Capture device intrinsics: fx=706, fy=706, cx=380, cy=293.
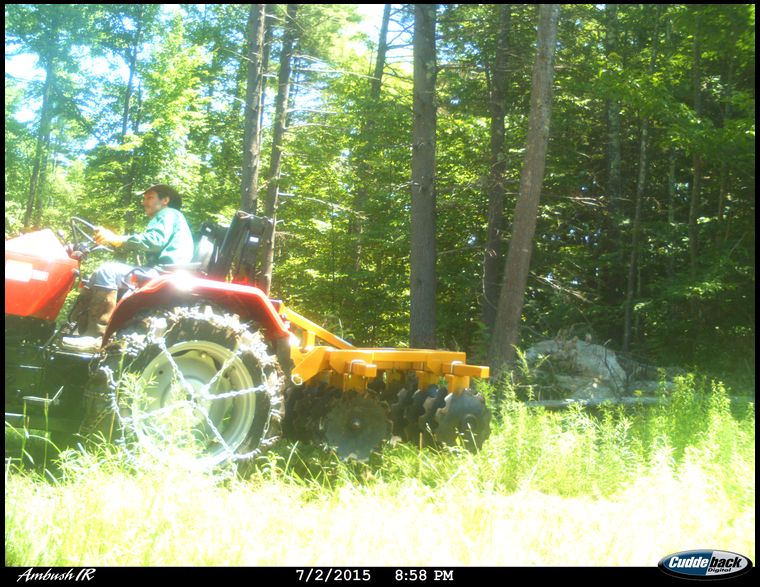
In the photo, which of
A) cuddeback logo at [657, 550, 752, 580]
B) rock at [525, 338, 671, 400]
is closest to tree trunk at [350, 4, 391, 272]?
rock at [525, 338, 671, 400]

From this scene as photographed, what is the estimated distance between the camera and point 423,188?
9297mm

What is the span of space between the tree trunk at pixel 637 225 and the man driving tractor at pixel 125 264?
23.0 ft

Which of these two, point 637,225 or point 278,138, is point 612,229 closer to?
point 637,225

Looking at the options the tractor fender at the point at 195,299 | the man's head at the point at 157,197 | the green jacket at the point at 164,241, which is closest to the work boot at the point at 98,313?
the tractor fender at the point at 195,299

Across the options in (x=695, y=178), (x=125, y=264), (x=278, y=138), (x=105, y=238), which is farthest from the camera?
(x=278, y=138)

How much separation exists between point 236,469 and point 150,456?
0.42 meters

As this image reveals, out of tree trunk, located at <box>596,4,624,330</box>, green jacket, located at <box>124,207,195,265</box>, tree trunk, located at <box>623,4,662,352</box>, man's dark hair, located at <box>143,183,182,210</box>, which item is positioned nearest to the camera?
green jacket, located at <box>124,207,195,265</box>

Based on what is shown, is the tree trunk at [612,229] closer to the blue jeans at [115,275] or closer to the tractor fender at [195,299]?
the tractor fender at [195,299]

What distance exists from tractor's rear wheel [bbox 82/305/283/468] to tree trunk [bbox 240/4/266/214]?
5359mm

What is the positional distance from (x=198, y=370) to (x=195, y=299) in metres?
0.39

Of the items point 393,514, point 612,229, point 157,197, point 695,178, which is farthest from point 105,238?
point 612,229

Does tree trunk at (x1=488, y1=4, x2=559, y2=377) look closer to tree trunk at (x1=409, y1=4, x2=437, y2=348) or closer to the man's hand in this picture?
tree trunk at (x1=409, y1=4, x2=437, y2=348)

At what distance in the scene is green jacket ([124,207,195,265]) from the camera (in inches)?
164
